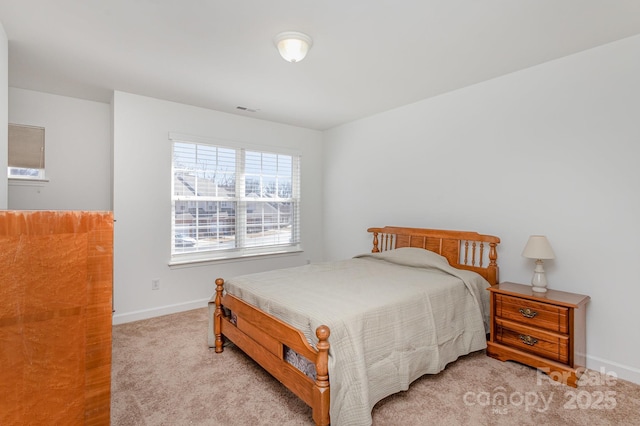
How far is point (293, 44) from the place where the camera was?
2.28 meters

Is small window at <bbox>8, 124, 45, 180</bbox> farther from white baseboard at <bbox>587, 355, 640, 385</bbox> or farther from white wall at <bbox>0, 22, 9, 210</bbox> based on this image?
white baseboard at <bbox>587, 355, 640, 385</bbox>

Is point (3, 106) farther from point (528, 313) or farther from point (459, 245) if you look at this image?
point (528, 313)

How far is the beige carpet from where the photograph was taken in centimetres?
192

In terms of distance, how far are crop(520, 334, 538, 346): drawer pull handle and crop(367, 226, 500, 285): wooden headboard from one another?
1.90 feet

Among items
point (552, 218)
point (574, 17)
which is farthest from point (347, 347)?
point (574, 17)

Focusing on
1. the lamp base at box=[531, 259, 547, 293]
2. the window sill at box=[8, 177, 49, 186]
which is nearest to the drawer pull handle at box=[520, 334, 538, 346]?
the lamp base at box=[531, 259, 547, 293]

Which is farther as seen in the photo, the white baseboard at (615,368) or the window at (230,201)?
the window at (230,201)

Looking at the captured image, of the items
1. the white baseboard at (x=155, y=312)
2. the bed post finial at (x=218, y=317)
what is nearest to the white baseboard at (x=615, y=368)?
the bed post finial at (x=218, y=317)

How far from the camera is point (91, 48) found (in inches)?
98.3

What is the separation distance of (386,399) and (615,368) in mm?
1810

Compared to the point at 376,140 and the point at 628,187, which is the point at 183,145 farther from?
the point at 628,187

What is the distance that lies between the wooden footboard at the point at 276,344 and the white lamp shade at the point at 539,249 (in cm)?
185

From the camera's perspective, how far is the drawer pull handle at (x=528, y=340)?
2447mm

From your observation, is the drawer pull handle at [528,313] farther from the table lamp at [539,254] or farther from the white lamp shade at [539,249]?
the white lamp shade at [539,249]
